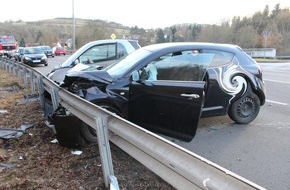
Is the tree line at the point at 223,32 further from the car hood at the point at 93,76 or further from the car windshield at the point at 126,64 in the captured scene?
the car hood at the point at 93,76

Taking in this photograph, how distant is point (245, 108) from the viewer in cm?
705

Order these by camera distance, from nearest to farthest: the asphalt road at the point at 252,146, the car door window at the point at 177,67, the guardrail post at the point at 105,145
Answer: the guardrail post at the point at 105,145
the asphalt road at the point at 252,146
the car door window at the point at 177,67

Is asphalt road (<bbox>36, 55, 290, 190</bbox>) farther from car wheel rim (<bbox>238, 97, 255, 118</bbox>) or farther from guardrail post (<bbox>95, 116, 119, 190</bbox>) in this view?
guardrail post (<bbox>95, 116, 119, 190</bbox>)

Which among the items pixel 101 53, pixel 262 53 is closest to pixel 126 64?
pixel 101 53

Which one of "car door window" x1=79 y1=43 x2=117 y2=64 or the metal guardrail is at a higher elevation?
"car door window" x1=79 y1=43 x2=117 y2=64

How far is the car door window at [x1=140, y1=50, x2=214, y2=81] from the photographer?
552 centimetres

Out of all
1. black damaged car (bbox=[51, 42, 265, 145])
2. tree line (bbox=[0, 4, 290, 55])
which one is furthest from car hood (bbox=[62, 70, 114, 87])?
tree line (bbox=[0, 4, 290, 55])

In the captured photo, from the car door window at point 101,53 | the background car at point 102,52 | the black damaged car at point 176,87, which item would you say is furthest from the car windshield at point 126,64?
the car door window at point 101,53

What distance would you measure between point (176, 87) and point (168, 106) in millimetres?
313

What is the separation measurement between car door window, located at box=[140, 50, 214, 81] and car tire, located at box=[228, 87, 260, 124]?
1272mm

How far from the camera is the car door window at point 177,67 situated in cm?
552

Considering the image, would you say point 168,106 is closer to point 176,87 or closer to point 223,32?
point 176,87

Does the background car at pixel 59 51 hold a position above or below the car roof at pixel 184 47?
below

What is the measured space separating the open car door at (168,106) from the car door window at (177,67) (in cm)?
38
